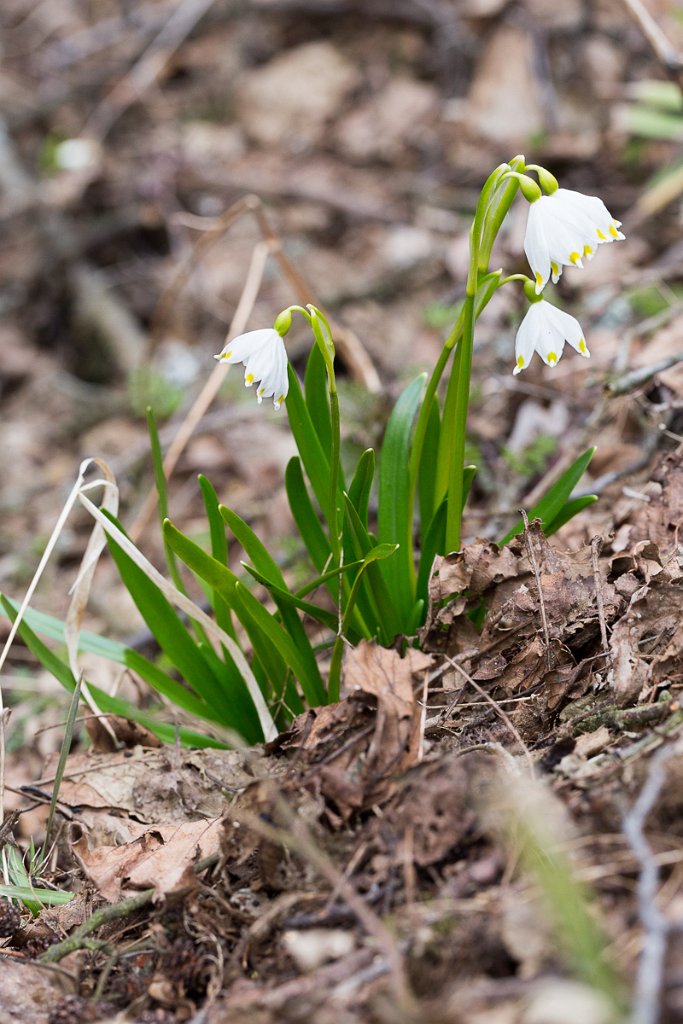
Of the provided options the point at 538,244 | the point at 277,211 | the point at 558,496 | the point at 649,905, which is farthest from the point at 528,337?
the point at 277,211

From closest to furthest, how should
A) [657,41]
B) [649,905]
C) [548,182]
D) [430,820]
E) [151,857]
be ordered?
1. [649,905]
2. [430,820]
3. [548,182]
4. [151,857]
5. [657,41]

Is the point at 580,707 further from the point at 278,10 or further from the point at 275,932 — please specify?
the point at 278,10

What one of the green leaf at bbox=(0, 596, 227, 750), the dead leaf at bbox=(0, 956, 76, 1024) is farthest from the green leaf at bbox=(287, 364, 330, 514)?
the dead leaf at bbox=(0, 956, 76, 1024)

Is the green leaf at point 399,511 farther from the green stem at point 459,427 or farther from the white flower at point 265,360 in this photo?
the white flower at point 265,360

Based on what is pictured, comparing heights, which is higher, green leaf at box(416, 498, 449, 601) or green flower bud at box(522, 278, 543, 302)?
green flower bud at box(522, 278, 543, 302)

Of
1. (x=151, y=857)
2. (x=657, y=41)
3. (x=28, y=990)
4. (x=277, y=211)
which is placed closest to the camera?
(x=28, y=990)

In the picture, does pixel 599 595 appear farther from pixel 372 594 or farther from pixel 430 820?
pixel 430 820

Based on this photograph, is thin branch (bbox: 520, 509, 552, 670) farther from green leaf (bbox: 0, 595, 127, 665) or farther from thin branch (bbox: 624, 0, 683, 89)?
thin branch (bbox: 624, 0, 683, 89)
